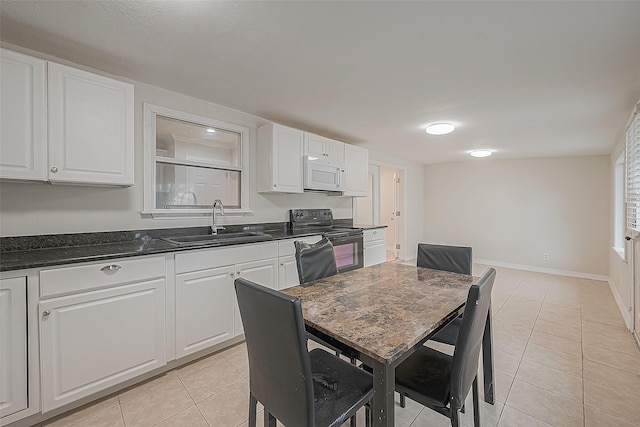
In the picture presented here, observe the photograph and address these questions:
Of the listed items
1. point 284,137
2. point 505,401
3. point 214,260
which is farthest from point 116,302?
point 505,401

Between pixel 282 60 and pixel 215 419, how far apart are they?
2.33 meters

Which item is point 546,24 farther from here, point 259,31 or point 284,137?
point 284,137

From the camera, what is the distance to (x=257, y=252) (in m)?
2.58

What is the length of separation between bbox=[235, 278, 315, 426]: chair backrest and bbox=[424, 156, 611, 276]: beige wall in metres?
6.17

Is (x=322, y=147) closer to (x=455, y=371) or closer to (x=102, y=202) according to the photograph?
(x=102, y=202)

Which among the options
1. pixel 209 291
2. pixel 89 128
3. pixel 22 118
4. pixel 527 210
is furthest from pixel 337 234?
pixel 527 210

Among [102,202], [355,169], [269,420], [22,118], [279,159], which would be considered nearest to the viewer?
[269,420]

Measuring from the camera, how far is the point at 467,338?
1.12 m

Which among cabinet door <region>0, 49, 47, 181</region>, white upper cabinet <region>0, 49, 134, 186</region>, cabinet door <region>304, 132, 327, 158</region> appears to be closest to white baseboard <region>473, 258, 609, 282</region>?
cabinet door <region>304, 132, 327, 158</region>

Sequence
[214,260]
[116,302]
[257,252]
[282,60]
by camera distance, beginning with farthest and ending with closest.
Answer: [257,252] → [214,260] → [282,60] → [116,302]

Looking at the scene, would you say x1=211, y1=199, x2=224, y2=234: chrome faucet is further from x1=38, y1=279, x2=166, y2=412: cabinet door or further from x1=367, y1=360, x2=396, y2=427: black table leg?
x1=367, y1=360, x2=396, y2=427: black table leg

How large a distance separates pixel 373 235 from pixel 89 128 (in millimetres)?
3377

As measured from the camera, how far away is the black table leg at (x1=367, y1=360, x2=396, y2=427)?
0.96 meters

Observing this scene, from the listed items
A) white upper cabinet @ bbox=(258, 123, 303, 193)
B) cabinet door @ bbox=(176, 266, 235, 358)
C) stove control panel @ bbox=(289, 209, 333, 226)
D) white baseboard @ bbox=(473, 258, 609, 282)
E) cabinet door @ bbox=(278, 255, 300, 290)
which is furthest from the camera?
white baseboard @ bbox=(473, 258, 609, 282)
